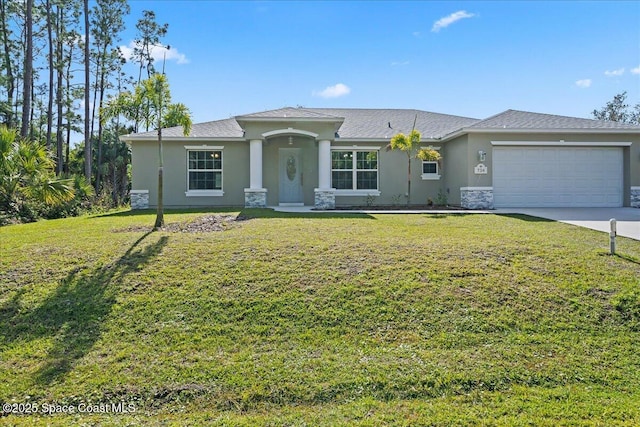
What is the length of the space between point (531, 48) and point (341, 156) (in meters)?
8.28

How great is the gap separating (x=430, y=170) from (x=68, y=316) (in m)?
15.3

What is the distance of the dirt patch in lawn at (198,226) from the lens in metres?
9.66

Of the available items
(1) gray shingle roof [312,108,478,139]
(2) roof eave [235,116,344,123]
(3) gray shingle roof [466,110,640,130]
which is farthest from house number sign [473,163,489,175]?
(2) roof eave [235,116,344,123]

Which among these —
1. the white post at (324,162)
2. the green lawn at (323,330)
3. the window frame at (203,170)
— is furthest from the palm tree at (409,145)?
the green lawn at (323,330)

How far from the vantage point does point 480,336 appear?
512cm

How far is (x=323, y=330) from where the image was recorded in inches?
207

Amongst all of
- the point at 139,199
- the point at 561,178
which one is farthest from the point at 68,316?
the point at 561,178

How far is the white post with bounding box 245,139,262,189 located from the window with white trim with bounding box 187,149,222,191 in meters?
2.13

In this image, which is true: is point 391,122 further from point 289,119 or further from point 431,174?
point 289,119

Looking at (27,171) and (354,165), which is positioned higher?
(354,165)

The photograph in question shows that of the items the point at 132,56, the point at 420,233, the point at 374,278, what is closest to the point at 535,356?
the point at 374,278

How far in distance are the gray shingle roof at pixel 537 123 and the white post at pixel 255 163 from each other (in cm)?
798

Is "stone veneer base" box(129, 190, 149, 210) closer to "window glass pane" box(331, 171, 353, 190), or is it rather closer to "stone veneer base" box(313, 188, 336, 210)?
"stone veneer base" box(313, 188, 336, 210)

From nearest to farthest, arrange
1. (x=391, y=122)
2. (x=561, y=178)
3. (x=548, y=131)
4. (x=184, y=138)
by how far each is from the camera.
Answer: (x=548, y=131), (x=561, y=178), (x=184, y=138), (x=391, y=122)
